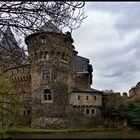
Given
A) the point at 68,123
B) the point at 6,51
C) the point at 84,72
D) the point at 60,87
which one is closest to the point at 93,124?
the point at 68,123

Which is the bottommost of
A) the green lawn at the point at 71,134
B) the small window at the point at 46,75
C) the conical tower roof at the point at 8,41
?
the green lawn at the point at 71,134

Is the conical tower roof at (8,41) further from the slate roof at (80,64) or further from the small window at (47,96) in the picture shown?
the slate roof at (80,64)

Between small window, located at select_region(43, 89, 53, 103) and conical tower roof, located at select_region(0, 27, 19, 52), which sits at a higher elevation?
small window, located at select_region(43, 89, 53, 103)

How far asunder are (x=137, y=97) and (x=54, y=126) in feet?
37.4

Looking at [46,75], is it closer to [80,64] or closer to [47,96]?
[47,96]

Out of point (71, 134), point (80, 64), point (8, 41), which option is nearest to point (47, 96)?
point (71, 134)

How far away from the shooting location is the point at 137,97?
45031 millimetres

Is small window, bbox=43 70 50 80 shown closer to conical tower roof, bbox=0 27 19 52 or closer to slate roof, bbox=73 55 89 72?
slate roof, bbox=73 55 89 72

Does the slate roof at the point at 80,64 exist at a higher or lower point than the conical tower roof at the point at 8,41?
higher

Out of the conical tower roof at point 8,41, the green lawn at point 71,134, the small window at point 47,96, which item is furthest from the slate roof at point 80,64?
the conical tower roof at point 8,41

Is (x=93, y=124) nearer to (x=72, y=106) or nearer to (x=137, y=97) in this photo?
(x=72, y=106)

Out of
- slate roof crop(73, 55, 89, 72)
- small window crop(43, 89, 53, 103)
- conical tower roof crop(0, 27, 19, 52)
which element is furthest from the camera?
slate roof crop(73, 55, 89, 72)

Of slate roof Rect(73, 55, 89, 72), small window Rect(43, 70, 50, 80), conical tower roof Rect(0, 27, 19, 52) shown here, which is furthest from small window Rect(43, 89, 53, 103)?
conical tower roof Rect(0, 27, 19, 52)

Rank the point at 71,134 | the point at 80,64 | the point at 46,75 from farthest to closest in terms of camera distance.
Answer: the point at 80,64
the point at 46,75
the point at 71,134
